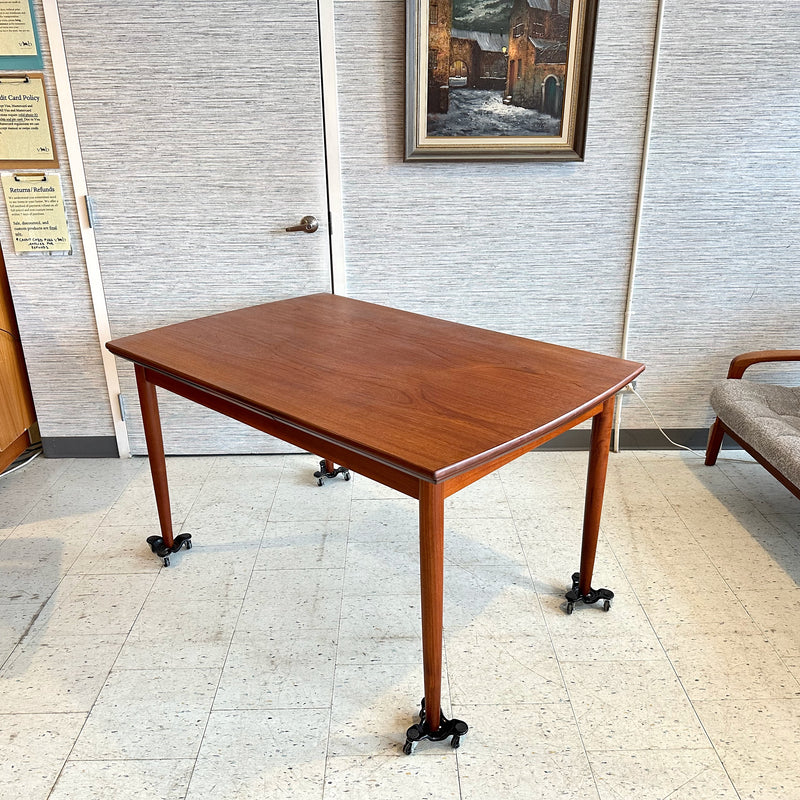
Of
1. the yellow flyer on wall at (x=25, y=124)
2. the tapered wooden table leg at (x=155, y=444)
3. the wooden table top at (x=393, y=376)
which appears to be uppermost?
the yellow flyer on wall at (x=25, y=124)

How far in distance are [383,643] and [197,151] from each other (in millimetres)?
1961

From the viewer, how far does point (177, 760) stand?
1.67m

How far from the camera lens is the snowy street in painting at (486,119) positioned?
8.78 ft

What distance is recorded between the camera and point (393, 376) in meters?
1.83

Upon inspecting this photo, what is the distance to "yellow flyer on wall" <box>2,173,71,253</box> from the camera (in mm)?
2766

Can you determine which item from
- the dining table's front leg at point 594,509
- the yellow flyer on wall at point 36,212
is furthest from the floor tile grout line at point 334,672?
the yellow flyer on wall at point 36,212

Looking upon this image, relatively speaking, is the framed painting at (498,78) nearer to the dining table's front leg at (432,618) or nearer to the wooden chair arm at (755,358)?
the wooden chair arm at (755,358)

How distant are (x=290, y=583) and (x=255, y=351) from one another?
780mm

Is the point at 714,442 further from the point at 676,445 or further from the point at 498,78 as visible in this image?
the point at 498,78

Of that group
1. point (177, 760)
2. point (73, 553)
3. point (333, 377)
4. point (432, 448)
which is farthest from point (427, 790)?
point (73, 553)

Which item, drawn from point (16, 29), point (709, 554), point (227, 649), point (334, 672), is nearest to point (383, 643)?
point (334, 672)

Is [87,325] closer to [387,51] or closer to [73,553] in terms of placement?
[73,553]

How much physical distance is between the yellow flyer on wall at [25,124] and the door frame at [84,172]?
0.07m

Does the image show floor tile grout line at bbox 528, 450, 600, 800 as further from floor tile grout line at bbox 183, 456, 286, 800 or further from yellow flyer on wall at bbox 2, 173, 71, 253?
yellow flyer on wall at bbox 2, 173, 71, 253
